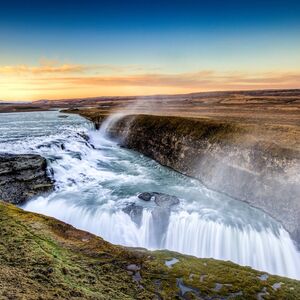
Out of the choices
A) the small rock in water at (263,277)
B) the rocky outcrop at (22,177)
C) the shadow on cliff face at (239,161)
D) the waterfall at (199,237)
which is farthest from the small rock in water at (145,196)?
the small rock in water at (263,277)

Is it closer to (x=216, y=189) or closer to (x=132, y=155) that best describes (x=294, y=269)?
(x=216, y=189)

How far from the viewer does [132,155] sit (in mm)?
41750

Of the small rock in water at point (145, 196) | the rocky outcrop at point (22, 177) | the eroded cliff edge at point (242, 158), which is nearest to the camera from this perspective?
the eroded cliff edge at point (242, 158)

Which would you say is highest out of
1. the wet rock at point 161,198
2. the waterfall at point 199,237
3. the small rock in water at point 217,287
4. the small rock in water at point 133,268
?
the small rock in water at point 133,268

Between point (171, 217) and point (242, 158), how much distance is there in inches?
392

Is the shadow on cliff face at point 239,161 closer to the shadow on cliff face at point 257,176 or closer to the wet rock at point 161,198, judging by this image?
the shadow on cliff face at point 257,176

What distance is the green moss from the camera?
313 inches

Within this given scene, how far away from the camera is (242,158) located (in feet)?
86.3

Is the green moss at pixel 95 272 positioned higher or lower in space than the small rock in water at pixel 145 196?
higher

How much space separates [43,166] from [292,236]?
20.8 m

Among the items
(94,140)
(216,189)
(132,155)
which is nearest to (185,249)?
(216,189)

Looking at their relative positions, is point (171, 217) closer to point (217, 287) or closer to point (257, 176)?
point (257, 176)

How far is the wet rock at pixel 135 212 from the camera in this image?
1985 cm

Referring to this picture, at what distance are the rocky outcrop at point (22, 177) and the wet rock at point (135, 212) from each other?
298 inches
